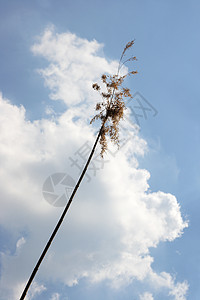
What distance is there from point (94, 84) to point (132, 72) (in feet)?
7.16

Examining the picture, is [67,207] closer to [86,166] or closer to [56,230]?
[56,230]

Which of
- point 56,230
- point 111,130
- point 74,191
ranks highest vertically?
point 111,130

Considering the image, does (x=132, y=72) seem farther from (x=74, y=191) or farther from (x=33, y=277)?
(x=33, y=277)

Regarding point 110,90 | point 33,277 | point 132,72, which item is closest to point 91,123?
point 110,90

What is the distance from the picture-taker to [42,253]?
1020 cm

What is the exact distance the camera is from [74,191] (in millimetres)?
11398

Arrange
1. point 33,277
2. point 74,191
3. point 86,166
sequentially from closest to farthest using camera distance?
point 33,277
point 74,191
point 86,166

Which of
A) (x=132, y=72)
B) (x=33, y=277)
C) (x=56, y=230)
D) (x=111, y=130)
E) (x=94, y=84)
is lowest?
(x=33, y=277)

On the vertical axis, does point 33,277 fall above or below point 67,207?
below

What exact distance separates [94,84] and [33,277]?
32.2ft

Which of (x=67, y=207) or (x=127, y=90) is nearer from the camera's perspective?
(x=67, y=207)

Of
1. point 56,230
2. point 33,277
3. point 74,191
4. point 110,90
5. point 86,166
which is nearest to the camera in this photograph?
point 33,277

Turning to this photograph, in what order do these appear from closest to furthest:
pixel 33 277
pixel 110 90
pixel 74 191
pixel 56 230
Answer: pixel 33 277 < pixel 56 230 < pixel 74 191 < pixel 110 90

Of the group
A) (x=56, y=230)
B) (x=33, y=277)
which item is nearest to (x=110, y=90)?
(x=56, y=230)
